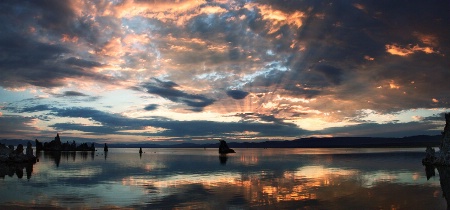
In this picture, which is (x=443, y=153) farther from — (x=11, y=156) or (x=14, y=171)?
(x=11, y=156)

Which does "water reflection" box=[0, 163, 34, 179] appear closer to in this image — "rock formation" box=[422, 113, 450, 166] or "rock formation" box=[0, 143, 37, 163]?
"rock formation" box=[0, 143, 37, 163]

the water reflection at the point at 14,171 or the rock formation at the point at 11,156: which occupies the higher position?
the rock formation at the point at 11,156

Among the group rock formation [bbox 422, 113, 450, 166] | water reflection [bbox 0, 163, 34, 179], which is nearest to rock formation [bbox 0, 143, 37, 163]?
water reflection [bbox 0, 163, 34, 179]

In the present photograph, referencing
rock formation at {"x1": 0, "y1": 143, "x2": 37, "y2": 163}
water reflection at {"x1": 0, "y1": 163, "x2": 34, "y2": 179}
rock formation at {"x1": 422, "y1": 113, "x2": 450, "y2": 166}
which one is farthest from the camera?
rock formation at {"x1": 0, "y1": 143, "x2": 37, "y2": 163}

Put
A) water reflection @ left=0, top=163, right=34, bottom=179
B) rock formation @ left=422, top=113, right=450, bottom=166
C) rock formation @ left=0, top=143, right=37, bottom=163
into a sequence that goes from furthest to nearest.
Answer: rock formation @ left=0, top=143, right=37, bottom=163 → rock formation @ left=422, top=113, right=450, bottom=166 → water reflection @ left=0, top=163, right=34, bottom=179

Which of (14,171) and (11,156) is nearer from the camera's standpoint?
(14,171)

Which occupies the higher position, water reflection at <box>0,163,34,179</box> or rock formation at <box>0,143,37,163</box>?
rock formation at <box>0,143,37,163</box>

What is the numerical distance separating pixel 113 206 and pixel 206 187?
1290cm

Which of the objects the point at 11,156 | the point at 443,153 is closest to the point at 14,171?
the point at 11,156

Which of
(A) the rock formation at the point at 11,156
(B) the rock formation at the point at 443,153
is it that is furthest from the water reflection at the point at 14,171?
(B) the rock formation at the point at 443,153

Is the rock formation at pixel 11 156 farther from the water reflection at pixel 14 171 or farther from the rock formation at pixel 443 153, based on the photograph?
the rock formation at pixel 443 153

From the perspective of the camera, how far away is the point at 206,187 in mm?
37312

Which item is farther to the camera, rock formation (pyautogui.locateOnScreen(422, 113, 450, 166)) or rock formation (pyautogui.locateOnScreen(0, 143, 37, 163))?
rock formation (pyautogui.locateOnScreen(0, 143, 37, 163))

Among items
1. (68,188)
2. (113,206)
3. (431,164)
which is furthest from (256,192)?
(431,164)
